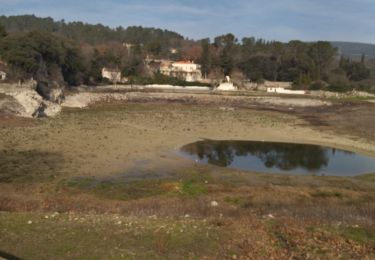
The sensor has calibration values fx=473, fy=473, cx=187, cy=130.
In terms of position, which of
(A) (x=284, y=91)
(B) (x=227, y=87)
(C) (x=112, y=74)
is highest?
(C) (x=112, y=74)

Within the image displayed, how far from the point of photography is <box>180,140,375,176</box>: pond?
3055cm

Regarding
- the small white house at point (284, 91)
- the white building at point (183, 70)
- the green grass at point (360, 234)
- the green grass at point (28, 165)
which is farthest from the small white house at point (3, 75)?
the white building at point (183, 70)

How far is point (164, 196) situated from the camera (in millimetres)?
21422

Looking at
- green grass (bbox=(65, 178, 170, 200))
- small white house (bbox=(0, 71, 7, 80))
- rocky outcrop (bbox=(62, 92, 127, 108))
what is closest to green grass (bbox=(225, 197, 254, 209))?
green grass (bbox=(65, 178, 170, 200))

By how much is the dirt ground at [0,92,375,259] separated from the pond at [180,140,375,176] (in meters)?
1.76

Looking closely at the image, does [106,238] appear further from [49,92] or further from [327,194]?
[49,92]

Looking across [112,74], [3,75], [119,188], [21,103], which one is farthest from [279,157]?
[112,74]

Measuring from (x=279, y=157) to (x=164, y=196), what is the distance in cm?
1508

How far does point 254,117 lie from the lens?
59.2 meters

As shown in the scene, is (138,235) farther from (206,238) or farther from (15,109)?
(15,109)

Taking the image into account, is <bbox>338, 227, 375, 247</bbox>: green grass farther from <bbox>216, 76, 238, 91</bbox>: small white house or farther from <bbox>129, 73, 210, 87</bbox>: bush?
<bbox>129, 73, 210, 87</bbox>: bush

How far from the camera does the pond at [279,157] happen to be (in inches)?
1203

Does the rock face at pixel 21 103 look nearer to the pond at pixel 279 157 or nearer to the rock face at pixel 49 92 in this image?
the rock face at pixel 49 92

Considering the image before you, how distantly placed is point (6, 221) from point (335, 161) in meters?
25.6
